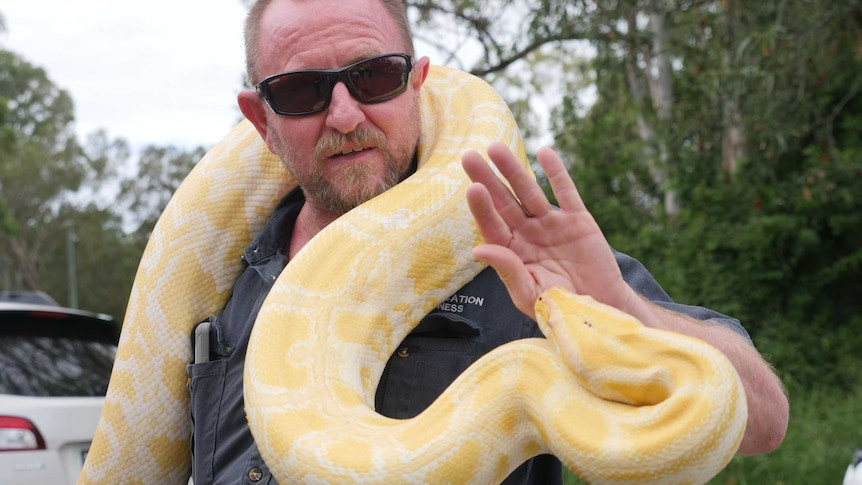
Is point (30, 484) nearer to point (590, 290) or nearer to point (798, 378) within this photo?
point (590, 290)

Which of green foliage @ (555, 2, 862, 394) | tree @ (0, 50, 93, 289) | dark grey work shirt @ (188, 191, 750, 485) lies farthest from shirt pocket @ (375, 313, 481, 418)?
tree @ (0, 50, 93, 289)

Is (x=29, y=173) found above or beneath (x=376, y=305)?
beneath

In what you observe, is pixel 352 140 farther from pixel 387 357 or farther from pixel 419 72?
pixel 387 357

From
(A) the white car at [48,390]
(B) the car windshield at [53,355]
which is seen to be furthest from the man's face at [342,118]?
(B) the car windshield at [53,355]

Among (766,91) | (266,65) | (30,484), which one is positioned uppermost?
(266,65)

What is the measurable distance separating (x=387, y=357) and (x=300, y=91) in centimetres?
89

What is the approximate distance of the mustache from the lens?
2.63 meters

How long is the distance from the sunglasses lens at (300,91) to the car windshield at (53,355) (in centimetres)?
334

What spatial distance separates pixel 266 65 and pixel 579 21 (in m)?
6.83

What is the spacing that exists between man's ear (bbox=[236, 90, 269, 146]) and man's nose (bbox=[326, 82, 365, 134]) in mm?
441

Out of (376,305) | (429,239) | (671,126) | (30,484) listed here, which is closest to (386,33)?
(429,239)

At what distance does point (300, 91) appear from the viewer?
2.68 metres

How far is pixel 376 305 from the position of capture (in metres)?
2.46

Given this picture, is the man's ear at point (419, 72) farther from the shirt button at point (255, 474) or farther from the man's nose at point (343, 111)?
the shirt button at point (255, 474)
